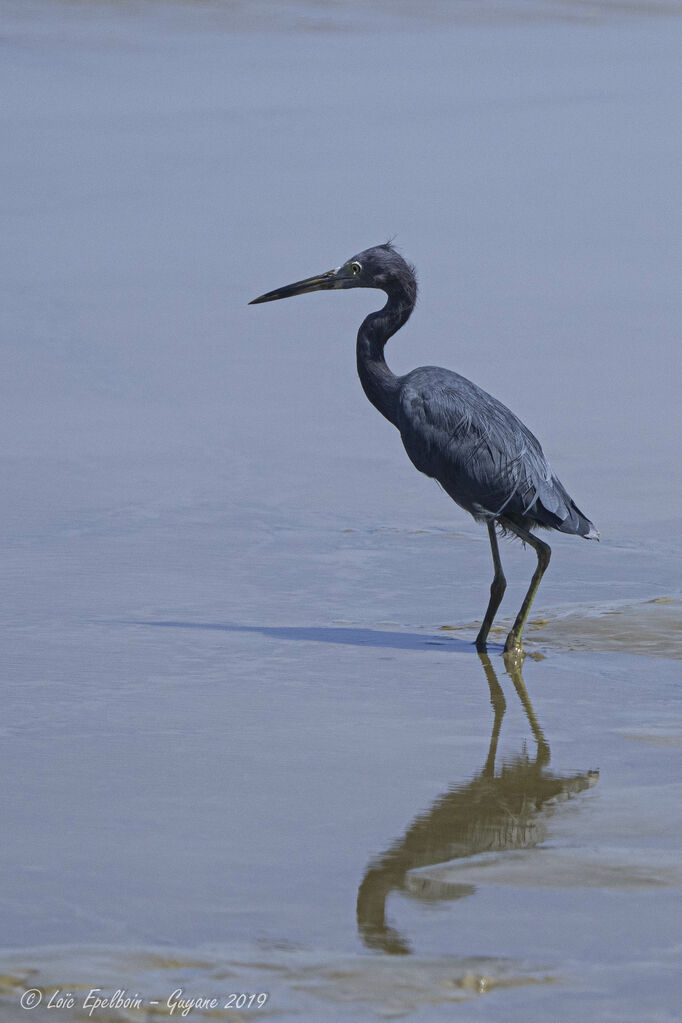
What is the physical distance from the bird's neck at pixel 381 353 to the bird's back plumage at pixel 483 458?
0.28 meters

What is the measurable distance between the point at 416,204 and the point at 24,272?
3699 millimetres

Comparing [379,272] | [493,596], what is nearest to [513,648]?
[493,596]

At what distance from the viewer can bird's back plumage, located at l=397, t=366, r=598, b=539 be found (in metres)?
7.64

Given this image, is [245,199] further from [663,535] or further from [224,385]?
[663,535]

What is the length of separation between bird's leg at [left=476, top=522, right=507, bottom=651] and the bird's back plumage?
0.18 metres

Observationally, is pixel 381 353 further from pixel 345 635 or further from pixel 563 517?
pixel 345 635

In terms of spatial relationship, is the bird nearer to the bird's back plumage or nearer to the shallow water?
the bird's back plumage

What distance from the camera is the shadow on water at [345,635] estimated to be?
7.14 meters

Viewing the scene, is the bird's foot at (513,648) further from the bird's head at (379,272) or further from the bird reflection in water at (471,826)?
the bird's head at (379,272)

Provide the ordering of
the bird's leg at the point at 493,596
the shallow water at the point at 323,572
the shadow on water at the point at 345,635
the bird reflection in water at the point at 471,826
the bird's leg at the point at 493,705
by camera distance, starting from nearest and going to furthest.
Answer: the shallow water at the point at 323,572, the bird reflection in water at the point at 471,826, the bird's leg at the point at 493,705, the shadow on water at the point at 345,635, the bird's leg at the point at 493,596

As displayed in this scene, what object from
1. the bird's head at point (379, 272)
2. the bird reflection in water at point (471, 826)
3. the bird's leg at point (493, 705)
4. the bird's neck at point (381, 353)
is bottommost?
the bird reflection in water at point (471, 826)

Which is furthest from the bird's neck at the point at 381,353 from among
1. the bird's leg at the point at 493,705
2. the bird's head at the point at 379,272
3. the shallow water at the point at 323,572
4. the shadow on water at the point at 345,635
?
the bird's leg at the point at 493,705

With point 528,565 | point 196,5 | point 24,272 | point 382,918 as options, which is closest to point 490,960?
point 382,918

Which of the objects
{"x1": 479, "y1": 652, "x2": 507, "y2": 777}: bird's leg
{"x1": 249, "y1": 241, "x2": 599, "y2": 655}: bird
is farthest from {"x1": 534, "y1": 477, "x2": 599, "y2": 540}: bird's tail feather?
{"x1": 479, "y1": 652, "x2": 507, "y2": 777}: bird's leg
